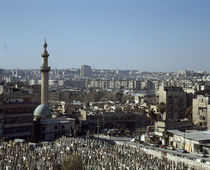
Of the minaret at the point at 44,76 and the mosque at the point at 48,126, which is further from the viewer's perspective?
the minaret at the point at 44,76

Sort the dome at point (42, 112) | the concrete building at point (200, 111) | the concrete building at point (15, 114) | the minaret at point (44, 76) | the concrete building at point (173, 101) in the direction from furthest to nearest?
the concrete building at point (173, 101) → the minaret at point (44, 76) → the concrete building at point (200, 111) → the dome at point (42, 112) → the concrete building at point (15, 114)

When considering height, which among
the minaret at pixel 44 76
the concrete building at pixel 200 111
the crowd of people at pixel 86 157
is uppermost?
the minaret at pixel 44 76

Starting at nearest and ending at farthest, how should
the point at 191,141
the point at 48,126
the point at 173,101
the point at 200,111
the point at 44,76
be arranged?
the point at 191,141 < the point at 48,126 < the point at 200,111 < the point at 44,76 < the point at 173,101

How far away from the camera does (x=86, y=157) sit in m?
32.2

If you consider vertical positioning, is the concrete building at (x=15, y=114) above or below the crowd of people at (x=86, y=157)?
above

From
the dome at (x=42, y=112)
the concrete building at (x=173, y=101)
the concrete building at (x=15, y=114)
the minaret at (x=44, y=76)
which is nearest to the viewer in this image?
the concrete building at (x=15, y=114)

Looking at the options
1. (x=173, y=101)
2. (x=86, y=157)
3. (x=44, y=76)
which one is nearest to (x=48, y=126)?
(x=44, y=76)

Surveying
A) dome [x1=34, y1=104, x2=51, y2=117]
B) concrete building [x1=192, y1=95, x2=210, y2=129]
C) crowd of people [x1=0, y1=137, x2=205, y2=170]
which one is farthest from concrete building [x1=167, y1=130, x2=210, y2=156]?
dome [x1=34, y1=104, x2=51, y2=117]

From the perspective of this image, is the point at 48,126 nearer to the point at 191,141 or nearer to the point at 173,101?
the point at 191,141

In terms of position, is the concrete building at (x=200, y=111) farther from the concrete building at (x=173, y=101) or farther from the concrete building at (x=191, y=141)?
the concrete building at (x=191, y=141)

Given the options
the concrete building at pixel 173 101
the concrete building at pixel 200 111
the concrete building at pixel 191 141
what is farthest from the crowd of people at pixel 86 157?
the concrete building at pixel 173 101

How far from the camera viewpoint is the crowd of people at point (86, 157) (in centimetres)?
2922

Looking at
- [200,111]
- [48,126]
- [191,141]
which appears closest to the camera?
[191,141]

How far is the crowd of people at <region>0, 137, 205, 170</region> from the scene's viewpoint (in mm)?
29219
